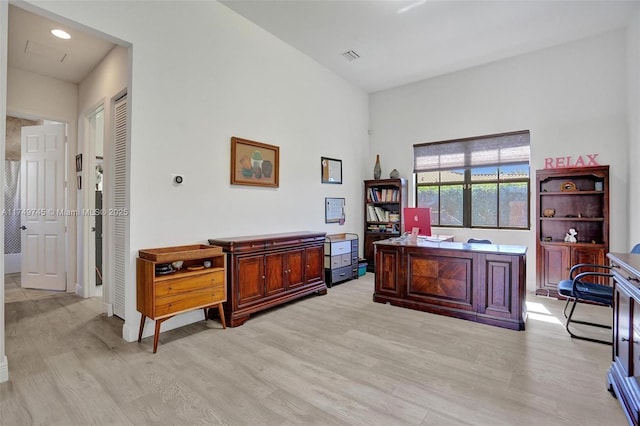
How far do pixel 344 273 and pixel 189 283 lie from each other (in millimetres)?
2793

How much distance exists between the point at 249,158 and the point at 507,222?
4202 mm

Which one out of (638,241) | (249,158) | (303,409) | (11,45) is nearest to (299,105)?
(249,158)

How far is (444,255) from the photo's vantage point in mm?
3574

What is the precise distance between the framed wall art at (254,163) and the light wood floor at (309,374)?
1794mm

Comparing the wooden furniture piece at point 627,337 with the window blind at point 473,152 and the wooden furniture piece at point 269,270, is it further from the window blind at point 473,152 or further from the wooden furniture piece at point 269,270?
the window blind at point 473,152

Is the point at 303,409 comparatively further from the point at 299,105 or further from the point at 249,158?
the point at 299,105

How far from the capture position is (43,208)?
184 inches

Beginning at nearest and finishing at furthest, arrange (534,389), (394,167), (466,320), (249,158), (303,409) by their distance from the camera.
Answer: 1. (303,409)
2. (534,389)
3. (466,320)
4. (249,158)
5. (394,167)

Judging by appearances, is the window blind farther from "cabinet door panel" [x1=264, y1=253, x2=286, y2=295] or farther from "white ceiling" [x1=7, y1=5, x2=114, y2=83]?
"white ceiling" [x1=7, y1=5, x2=114, y2=83]

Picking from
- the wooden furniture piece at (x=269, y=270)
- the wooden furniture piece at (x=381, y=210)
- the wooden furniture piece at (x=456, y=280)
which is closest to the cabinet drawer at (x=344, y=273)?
the wooden furniture piece at (x=269, y=270)

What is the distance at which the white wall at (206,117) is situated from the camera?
299cm

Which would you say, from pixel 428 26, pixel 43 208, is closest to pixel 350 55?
pixel 428 26

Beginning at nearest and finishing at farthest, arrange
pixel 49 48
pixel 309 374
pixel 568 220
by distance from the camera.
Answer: pixel 309 374 → pixel 49 48 → pixel 568 220

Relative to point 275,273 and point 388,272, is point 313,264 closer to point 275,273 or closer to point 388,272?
point 275,273
